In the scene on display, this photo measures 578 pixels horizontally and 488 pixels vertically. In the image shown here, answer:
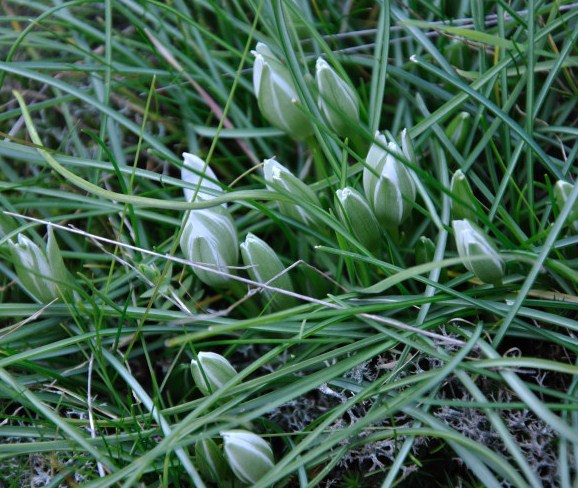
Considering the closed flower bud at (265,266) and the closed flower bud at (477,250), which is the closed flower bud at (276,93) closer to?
the closed flower bud at (265,266)

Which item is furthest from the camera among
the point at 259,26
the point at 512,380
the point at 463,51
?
the point at 259,26

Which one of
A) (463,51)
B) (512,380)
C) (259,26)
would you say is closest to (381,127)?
(463,51)

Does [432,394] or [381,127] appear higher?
[381,127]

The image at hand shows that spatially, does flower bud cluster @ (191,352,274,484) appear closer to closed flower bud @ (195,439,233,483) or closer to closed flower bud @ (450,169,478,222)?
closed flower bud @ (195,439,233,483)

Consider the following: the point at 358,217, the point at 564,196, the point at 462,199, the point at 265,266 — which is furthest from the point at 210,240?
the point at 564,196

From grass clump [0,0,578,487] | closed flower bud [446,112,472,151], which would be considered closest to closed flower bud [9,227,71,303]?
grass clump [0,0,578,487]

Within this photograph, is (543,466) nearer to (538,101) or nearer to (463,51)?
(538,101)

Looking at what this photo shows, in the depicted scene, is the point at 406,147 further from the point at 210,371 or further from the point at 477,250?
the point at 210,371

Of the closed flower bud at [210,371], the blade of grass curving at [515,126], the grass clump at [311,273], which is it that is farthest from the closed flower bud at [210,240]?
the blade of grass curving at [515,126]
